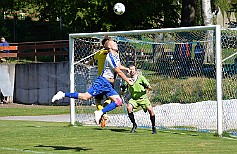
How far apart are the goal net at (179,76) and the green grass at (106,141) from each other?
991mm

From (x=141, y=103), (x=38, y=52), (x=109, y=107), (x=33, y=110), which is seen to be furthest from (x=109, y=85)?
(x=38, y=52)

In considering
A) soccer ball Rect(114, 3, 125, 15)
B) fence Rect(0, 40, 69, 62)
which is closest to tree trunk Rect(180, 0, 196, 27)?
fence Rect(0, 40, 69, 62)

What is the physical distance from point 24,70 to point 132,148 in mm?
19336

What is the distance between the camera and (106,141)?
49.9 ft

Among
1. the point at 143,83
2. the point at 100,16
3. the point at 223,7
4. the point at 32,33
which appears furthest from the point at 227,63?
the point at 223,7

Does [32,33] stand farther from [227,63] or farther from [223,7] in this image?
[227,63]

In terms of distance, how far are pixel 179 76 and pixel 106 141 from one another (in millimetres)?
4195

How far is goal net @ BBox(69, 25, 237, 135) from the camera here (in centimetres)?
1733

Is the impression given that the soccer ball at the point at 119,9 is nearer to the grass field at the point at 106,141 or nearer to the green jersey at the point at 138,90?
the grass field at the point at 106,141

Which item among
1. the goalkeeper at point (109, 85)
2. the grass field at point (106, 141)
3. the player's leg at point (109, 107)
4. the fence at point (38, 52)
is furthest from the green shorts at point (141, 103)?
the fence at point (38, 52)

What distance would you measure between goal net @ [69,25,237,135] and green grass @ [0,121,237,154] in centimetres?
99

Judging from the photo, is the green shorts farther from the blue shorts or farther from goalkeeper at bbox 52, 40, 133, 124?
the blue shorts

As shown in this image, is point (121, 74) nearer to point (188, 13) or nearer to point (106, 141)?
point (106, 141)

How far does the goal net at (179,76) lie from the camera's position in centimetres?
1733
